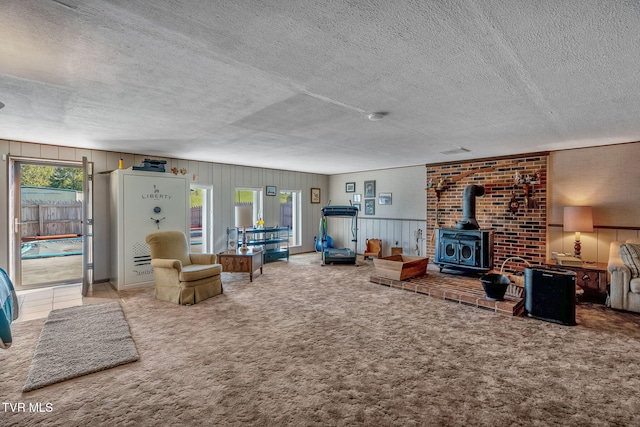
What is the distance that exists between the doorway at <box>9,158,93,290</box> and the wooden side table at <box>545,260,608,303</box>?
279 inches

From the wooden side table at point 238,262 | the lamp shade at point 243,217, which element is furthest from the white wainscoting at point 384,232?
the wooden side table at point 238,262

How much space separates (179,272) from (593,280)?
5.59 m

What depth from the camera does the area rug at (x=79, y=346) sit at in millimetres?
2354

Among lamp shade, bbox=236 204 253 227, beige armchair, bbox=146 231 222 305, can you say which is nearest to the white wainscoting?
lamp shade, bbox=236 204 253 227

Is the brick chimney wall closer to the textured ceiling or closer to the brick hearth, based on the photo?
the brick hearth

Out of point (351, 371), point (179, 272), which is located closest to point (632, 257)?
point (351, 371)

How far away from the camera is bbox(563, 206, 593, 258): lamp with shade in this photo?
14.3ft

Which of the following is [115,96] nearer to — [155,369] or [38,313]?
[155,369]

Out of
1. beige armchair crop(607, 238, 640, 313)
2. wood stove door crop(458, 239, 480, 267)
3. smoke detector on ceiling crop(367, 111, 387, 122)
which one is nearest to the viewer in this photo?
smoke detector on ceiling crop(367, 111, 387, 122)

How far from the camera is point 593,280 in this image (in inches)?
161

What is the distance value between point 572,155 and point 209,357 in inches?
233

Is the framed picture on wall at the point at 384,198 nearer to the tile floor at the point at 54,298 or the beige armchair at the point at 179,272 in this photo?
the beige armchair at the point at 179,272

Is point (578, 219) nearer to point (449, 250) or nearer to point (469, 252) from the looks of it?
point (469, 252)

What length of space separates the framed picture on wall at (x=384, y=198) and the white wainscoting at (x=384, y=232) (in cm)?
42
